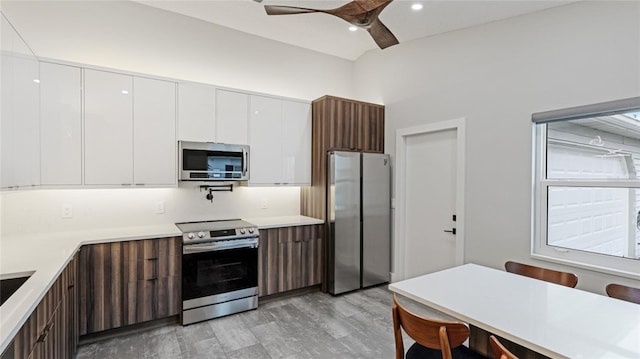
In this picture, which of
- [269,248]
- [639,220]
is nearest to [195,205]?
[269,248]

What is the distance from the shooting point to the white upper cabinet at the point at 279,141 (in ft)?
12.1

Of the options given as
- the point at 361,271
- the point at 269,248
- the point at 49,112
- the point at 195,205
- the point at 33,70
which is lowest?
the point at 361,271

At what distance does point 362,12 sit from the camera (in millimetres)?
2102

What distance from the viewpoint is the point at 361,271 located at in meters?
3.95

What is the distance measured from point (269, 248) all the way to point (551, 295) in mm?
2537

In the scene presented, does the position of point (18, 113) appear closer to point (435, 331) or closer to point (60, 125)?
point (60, 125)

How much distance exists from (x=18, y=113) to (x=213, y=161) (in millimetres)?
1541

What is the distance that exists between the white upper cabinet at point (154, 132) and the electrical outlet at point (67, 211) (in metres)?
0.66

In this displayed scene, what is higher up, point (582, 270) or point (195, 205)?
point (195, 205)

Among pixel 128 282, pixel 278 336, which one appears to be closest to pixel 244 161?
pixel 128 282

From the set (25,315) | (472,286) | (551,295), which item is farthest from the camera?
(472,286)

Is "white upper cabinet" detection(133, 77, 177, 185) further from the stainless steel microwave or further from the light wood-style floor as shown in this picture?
the light wood-style floor

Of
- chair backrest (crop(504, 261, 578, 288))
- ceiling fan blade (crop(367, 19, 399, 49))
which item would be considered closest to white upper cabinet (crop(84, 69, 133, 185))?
ceiling fan blade (crop(367, 19, 399, 49))

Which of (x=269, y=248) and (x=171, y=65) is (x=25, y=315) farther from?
(x=171, y=65)
